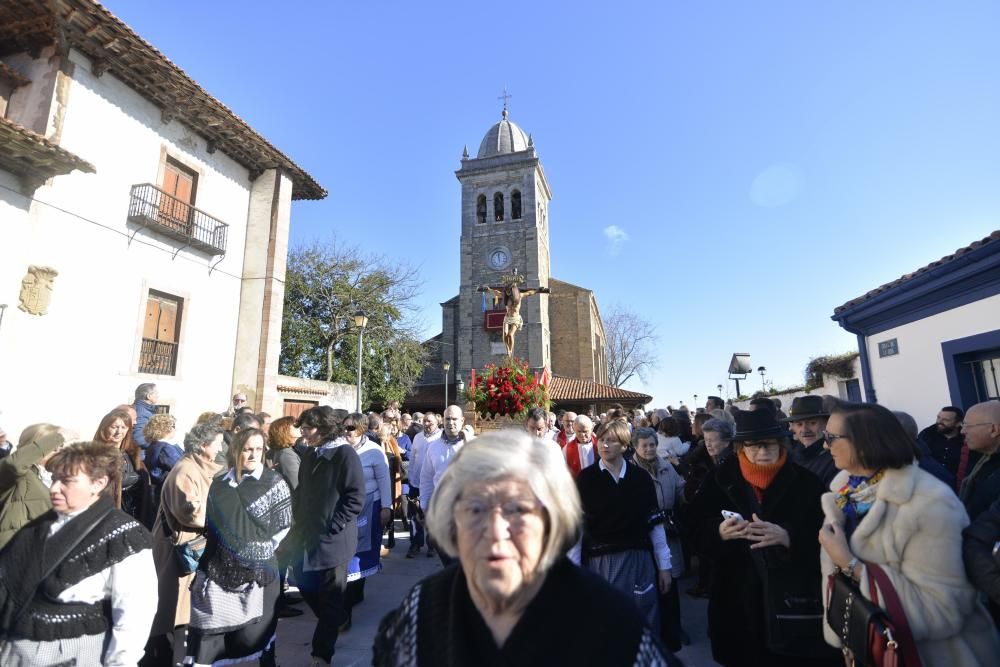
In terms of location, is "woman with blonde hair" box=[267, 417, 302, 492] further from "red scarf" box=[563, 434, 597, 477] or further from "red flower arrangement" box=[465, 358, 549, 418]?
"red flower arrangement" box=[465, 358, 549, 418]

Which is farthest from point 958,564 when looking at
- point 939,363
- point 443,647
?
point 939,363

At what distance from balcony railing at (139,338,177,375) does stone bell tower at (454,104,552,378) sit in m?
19.3

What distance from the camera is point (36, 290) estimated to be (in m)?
9.06

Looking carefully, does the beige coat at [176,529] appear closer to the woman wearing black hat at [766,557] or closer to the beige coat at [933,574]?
the woman wearing black hat at [766,557]

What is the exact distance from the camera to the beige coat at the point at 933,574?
1.79m

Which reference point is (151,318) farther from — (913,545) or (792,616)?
(913,545)

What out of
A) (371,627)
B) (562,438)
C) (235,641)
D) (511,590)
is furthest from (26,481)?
(562,438)

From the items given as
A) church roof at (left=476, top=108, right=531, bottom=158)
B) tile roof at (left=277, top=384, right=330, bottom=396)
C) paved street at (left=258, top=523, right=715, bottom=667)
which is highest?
church roof at (left=476, top=108, right=531, bottom=158)

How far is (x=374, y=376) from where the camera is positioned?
23031mm

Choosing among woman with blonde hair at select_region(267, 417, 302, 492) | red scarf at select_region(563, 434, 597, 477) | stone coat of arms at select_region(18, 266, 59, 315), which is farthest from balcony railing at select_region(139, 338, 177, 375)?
red scarf at select_region(563, 434, 597, 477)

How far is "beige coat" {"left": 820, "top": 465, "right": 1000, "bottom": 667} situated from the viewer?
1.79 meters

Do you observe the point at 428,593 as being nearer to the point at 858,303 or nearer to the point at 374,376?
the point at 858,303

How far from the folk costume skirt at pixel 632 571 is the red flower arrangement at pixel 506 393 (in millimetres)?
6172

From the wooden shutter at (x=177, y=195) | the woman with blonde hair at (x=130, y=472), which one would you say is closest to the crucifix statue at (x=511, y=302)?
the wooden shutter at (x=177, y=195)
